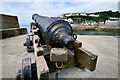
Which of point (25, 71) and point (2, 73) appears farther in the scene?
point (2, 73)

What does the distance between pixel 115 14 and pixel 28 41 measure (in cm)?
5435

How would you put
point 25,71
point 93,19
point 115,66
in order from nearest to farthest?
point 25,71, point 115,66, point 93,19

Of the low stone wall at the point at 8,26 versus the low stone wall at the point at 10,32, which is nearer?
the low stone wall at the point at 10,32

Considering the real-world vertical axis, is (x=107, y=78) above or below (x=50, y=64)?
below

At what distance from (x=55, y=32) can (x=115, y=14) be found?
5488 centimetres

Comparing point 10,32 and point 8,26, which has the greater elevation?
point 8,26

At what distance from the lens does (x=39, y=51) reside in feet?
5.21

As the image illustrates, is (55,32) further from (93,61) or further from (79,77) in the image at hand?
(79,77)

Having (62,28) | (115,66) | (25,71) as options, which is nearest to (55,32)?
(62,28)

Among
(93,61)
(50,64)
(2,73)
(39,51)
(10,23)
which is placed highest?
(10,23)

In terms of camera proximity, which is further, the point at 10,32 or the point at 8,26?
the point at 8,26

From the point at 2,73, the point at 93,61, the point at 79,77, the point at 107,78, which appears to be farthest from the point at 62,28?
the point at 2,73

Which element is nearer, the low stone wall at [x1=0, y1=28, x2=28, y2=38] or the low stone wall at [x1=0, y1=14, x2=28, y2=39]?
the low stone wall at [x1=0, y1=28, x2=28, y2=38]

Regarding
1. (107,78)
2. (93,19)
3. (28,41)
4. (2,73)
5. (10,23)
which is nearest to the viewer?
(107,78)
